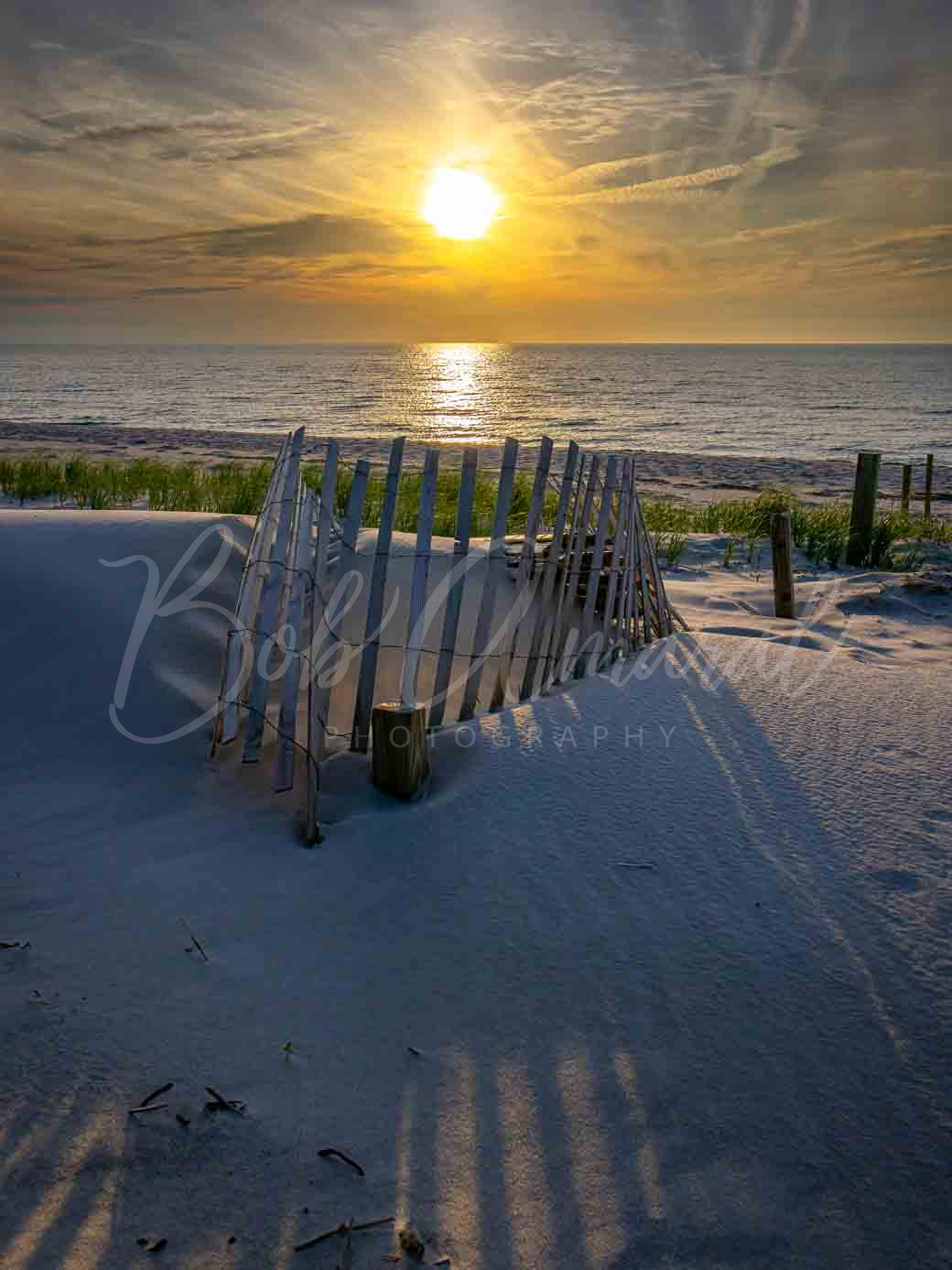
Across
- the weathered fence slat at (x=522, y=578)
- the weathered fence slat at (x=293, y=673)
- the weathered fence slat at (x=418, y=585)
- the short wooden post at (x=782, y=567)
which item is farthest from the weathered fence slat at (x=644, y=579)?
the weathered fence slat at (x=293, y=673)

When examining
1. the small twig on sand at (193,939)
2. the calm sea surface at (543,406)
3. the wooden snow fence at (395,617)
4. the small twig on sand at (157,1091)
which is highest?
the calm sea surface at (543,406)

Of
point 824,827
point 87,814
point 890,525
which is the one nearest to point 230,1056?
point 87,814

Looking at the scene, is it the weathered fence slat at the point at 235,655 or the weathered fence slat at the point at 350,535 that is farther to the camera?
the weathered fence slat at the point at 350,535

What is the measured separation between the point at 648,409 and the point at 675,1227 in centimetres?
4167

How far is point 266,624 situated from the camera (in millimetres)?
3254

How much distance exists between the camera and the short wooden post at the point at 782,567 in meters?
6.07

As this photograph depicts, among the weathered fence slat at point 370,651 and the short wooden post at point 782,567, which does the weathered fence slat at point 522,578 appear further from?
the short wooden post at point 782,567

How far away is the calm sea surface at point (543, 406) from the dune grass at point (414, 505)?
1534 cm

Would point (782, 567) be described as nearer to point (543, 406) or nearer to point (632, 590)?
point (632, 590)

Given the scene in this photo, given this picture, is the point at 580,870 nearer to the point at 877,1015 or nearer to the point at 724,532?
the point at 877,1015

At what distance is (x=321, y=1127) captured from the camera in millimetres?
1792

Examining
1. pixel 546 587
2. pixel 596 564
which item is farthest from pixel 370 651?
pixel 596 564

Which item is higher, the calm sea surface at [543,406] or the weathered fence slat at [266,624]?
the calm sea surface at [543,406]

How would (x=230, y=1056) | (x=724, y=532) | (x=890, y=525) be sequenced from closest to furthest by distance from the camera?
(x=230, y=1056)
(x=890, y=525)
(x=724, y=532)
